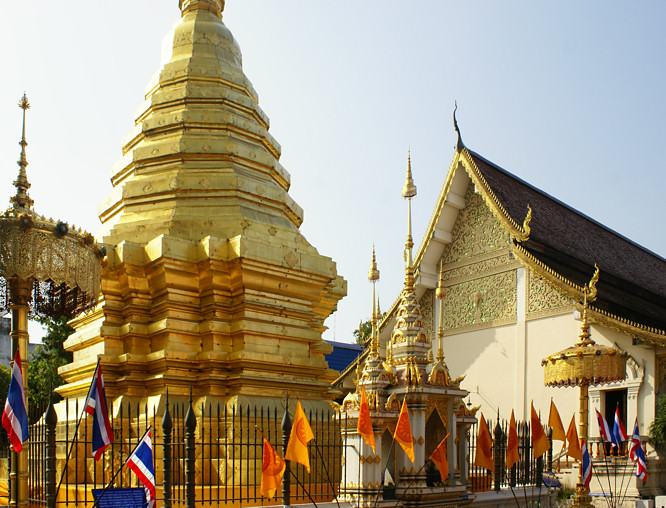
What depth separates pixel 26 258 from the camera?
729cm

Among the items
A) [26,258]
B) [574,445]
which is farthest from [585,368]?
[26,258]

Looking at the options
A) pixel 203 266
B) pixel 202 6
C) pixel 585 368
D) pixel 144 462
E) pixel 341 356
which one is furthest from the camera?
pixel 341 356

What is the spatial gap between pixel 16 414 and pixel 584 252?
1421cm

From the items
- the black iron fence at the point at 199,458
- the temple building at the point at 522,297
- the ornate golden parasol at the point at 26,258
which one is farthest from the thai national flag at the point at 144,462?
the temple building at the point at 522,297

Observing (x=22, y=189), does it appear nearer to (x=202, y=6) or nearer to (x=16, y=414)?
(x=16, y=414)

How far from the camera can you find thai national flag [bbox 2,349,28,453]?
6.57m

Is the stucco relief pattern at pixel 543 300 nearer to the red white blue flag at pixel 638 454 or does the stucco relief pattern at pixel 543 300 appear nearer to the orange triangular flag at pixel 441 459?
the red white blue flag at pixel 638 454

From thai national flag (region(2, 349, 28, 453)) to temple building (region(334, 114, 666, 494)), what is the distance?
9.32 m

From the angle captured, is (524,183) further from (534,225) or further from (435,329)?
(435,329)

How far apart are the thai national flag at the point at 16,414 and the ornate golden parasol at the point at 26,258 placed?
14 centimetres

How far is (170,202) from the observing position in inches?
461

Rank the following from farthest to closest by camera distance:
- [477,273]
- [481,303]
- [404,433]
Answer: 1. [477,273]
2. [481,303]
3. [404,433]

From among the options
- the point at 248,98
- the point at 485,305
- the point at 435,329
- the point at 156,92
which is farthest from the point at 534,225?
the point at 156,92

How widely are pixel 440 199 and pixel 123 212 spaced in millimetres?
8226
